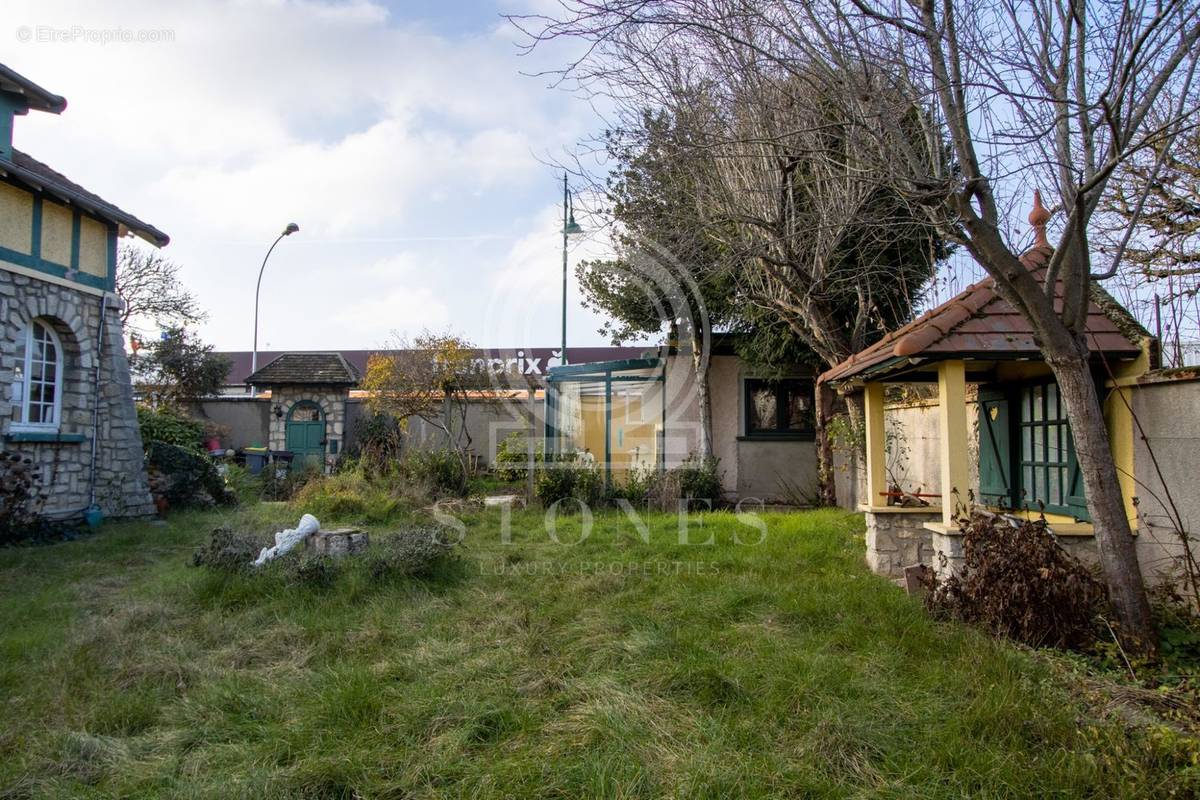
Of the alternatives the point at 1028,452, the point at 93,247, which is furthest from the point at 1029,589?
the point at 93,247

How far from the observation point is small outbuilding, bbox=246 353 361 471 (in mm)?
15109

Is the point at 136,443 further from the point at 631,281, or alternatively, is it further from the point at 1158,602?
the point at 1158,602

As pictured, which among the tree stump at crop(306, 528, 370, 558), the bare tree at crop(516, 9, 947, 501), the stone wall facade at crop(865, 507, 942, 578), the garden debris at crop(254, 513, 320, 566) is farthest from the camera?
the tree stump at crop(306, 528, 370, 558)

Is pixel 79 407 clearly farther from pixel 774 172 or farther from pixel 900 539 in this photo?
pixel 900 539

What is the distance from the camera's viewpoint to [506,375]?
1500 cm

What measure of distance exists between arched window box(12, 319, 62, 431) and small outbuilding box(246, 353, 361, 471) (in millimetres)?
6199

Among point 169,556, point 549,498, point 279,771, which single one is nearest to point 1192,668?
point 279,771

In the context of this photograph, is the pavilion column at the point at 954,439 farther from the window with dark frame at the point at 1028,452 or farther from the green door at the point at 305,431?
the green door at the point at 305,431

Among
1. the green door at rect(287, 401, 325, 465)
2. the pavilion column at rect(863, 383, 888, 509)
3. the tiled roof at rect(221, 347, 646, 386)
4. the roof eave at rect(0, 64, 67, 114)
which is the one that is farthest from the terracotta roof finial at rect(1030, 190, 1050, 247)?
the tiled roof at rect(221, 347, 646, 386)

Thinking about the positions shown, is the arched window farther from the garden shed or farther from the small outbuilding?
the garden shed

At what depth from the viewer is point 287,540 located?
6008 millimetres

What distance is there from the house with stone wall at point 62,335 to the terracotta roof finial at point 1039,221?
10216 mm

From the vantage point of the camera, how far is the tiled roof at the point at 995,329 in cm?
435

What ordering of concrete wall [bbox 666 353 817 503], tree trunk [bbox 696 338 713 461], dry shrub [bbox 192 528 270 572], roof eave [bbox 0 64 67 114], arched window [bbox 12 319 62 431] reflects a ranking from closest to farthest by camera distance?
dry shrub [bbox 192 528 270 572] → roof eave [bbox 0 64 67 114] → arched window [bbox 12 319 62 431] → tree trunk [bbox 696 338 713 461] → concrete wall [bbox 666 353 817 503]
